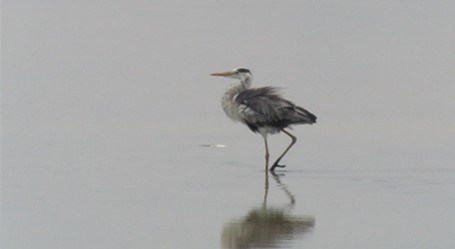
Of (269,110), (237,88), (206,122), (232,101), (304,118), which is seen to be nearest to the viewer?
(304,118)

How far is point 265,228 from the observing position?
383 inches

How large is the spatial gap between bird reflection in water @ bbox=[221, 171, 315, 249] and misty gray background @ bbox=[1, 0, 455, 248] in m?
0.12

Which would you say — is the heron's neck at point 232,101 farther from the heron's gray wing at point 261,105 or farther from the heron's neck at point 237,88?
the heron's gray wing at point 261,105

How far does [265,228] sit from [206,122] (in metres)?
6.20

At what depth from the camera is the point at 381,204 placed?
1080 centimetres

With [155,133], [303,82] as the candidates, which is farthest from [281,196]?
[303,82]

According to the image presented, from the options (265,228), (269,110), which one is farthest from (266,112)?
(265,228)

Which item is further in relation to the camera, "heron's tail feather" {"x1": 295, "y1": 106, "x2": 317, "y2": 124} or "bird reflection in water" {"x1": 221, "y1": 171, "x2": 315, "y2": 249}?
"heron's tail feather" {"x1": 295, "y1": 106, "x2": 317, "y2": 124}

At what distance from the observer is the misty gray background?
988 centimetres

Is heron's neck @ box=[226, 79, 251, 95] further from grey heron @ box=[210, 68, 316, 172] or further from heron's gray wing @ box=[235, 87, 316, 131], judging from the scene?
heron's gray wing @ box=[235, 87, 316, 131]

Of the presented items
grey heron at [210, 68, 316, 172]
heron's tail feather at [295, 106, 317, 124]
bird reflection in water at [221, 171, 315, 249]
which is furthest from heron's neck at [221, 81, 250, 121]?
bird reflection in water at [221, 171, 315, 249]

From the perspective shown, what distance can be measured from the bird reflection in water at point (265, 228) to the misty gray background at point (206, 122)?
0.12 metres

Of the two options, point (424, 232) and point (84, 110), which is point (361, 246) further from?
point (84, 110)

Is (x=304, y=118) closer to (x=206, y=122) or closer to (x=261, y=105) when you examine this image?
(x=261, y=105)
